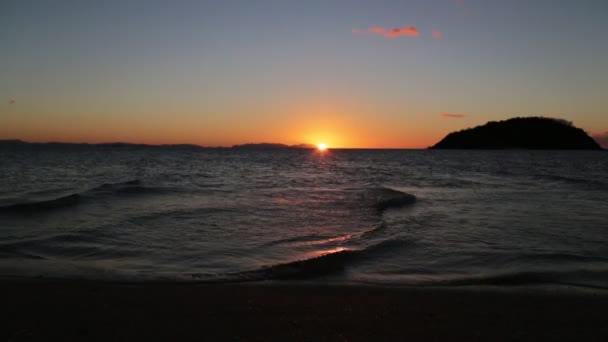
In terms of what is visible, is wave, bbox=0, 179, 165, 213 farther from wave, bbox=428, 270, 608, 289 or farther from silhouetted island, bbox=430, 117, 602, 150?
silhouetted island, bbox=430, 117, 602, 150

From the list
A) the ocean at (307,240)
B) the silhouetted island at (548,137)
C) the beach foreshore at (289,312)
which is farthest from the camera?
the silhouetted island at (548,137)

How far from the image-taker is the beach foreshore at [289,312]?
460 centimetres

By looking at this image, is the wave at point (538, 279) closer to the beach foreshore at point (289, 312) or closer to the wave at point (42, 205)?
the beach foreshore at point (289, 312)

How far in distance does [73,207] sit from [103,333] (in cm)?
1247

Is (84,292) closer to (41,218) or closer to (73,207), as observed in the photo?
(41,218)

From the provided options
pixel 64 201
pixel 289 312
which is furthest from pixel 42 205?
pixel 289 312

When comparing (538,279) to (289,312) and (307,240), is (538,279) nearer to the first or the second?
(289,312)

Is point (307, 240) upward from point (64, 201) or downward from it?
downward

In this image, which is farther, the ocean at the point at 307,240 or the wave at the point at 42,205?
the wave at the point at 42,205

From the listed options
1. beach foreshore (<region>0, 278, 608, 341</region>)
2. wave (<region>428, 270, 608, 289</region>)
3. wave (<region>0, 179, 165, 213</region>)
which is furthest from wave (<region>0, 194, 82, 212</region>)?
wave (<region>428, 270, 608, 289</region>)

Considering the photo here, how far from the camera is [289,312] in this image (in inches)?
208

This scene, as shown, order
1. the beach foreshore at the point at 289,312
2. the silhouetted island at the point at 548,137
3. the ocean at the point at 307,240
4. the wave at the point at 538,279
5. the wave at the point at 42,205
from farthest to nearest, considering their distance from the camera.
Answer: the silhouetted island at the point at 548,137, the wave at the point at 42,205, the ocean at the point at 307,240, the wave at the point at 538,279, the beach foreshore at the point at 289,312

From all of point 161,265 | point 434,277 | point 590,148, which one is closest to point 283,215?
point 161,265

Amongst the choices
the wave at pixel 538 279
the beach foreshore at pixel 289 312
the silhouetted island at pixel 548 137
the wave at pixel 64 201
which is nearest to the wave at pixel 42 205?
the wave at pixel 64 201
